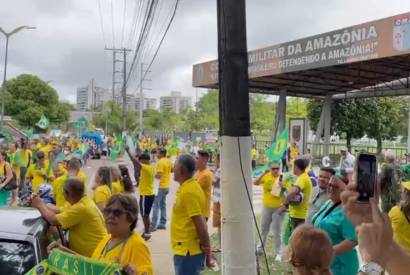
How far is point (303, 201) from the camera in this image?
276 inches

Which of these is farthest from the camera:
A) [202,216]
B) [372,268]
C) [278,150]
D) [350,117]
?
[350,117]

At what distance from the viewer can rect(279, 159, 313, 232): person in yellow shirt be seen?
22.8ft

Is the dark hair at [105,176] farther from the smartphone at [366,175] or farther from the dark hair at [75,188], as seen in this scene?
the smartphone at [366,175]

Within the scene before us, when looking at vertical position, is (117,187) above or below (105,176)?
below

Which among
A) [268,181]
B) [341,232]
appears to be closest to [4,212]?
[341,232]

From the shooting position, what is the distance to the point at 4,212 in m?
4.00

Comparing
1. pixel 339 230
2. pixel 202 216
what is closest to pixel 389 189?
pixel 339 230

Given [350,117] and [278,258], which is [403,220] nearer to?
[278,258]

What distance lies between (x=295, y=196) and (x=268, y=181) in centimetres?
119

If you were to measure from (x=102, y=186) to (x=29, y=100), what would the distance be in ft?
193

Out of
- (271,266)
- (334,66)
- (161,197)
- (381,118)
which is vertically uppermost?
(334,66)

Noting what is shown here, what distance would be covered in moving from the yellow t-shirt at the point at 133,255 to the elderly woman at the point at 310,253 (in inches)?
41.8

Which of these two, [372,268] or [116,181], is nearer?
[372,268]

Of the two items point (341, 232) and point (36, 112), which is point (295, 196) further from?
point (36, 112)
